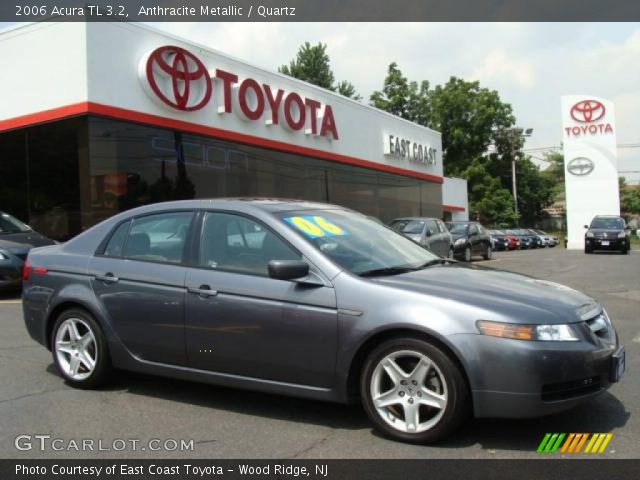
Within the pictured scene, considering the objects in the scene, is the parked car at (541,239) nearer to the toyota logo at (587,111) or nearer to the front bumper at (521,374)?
the toyota logo at (587,111)

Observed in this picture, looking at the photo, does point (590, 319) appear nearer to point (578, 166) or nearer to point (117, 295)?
point (117, 295)

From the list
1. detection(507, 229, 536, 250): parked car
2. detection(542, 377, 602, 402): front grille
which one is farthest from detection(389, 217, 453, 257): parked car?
detection(507, 229, 536, 250): parked car

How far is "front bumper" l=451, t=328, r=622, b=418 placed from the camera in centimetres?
353

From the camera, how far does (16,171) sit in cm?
1502

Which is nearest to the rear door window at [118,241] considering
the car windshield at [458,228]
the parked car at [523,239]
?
the car windshield at [458,228]

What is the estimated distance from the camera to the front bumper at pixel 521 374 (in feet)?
11.6

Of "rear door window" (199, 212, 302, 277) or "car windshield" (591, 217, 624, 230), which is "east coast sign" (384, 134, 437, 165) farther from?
"rear door window" (199, 212, 302, 277)

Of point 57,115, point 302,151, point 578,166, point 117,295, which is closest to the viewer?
point 117,295

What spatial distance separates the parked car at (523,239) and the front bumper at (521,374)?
3949cm

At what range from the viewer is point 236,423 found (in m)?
4.21

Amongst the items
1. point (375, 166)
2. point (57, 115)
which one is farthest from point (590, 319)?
point (375, 166)

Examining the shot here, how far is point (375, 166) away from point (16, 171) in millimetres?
14309

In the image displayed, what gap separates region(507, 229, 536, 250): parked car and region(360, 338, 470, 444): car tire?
39.6m
